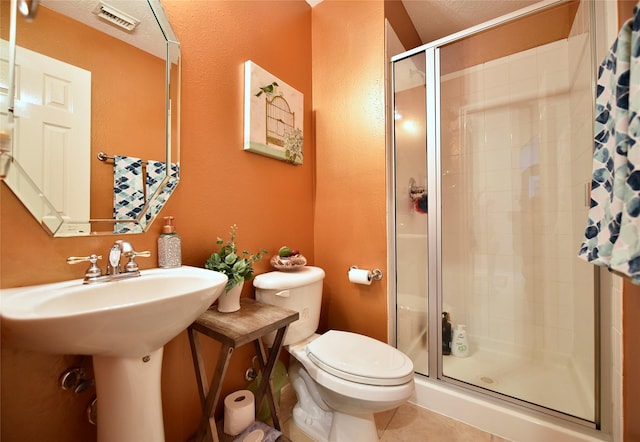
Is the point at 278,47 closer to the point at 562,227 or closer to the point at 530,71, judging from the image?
the point at 530,71

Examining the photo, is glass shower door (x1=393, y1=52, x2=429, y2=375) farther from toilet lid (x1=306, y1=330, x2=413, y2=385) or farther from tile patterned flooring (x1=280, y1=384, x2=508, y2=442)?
toilet lid (x1=306, y1=330, x2=413, y2=385)

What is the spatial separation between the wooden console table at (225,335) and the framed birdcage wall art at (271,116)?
0.78 metres

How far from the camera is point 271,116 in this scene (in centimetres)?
141

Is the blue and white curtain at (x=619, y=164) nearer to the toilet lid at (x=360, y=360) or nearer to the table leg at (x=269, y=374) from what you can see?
the toilet lid at (x=360, y=360)

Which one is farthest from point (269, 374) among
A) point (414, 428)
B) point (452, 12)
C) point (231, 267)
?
point (452, 12)

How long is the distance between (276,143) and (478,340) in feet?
6.04

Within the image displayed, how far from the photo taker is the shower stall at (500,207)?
1.33 m

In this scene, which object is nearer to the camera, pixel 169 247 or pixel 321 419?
pixel 169 247

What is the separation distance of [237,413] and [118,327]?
77 cm

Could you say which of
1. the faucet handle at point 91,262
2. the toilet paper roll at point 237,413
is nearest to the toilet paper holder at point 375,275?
the toilet paper roll at point 237,413

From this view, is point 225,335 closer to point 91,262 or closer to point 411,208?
point 91,262

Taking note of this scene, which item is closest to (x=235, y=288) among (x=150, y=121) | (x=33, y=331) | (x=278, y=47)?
(x=33, y=331)

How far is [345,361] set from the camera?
1056 mm

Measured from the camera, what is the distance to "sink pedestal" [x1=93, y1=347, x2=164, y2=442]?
0.72 m
